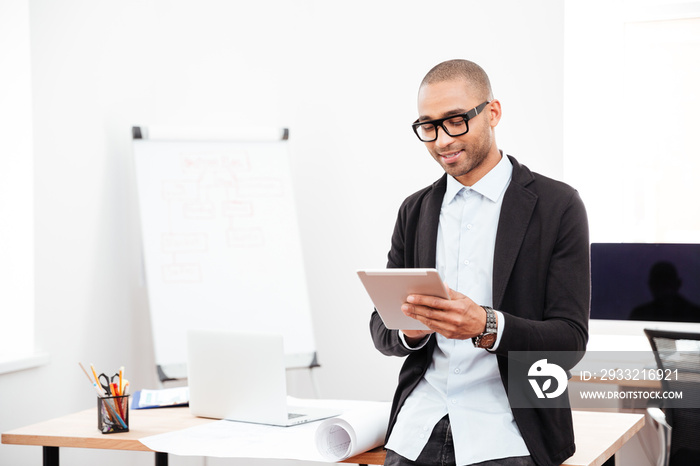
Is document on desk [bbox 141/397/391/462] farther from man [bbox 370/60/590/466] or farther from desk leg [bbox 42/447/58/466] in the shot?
desk leg [bbox 42/447/58/466]

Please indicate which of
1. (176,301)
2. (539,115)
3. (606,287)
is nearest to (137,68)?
(176,301)

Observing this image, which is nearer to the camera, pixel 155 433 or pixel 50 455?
pixel 155 433

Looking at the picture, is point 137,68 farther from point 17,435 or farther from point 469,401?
point 469,401

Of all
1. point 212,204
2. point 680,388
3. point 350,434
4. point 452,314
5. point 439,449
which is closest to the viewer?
point 452,314

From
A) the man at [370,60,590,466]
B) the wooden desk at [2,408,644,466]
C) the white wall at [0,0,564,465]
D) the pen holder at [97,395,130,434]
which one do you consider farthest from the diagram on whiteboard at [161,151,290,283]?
the man at [370,60,590,466]

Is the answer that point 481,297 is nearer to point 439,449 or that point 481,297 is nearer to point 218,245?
point 439,449

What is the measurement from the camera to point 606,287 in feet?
11.2

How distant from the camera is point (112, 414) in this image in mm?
2029

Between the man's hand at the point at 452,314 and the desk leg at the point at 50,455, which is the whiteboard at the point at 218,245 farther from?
the man's hand at the point at 452,314

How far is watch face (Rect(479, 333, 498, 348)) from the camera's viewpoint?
1464mm

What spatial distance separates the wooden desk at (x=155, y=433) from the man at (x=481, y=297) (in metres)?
0.25

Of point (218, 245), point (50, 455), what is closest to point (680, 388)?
point (218, 245)

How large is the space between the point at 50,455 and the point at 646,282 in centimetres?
251

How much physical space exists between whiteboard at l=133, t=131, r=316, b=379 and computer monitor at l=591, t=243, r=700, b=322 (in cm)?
134
